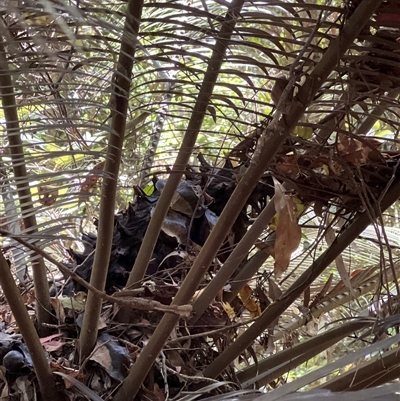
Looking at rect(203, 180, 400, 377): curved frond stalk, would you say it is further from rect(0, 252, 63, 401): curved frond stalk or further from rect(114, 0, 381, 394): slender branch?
rect(0, 252, 63, 401): curved frond stalk

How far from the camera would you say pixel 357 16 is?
0.50 metres

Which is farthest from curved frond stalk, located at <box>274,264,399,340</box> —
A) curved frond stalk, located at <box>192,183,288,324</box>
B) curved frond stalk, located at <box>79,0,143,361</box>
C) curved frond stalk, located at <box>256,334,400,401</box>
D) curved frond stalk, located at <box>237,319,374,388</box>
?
curved frond stalk, located at <box>256,334,400,401</box>

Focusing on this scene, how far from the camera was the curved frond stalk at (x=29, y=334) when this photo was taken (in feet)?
1.81

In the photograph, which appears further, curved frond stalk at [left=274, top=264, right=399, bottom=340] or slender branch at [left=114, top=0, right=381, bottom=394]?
curved frond stalk at [left=274, top=264, right=399, bottom=340]

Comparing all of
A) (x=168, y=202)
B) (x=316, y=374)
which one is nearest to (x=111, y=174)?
(x=168, y=202)

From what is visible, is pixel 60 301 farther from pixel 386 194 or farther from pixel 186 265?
pixel 386 194

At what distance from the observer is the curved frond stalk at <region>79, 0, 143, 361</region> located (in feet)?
1.73

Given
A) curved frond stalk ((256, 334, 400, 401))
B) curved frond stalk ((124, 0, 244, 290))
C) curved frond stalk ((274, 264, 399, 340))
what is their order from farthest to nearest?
curved frond stalk ((274, 264, 399, 340)) < curved frond stalk ((124, 0, 244, 290)) < curved frond stalk ((256, 334, 400, 401))

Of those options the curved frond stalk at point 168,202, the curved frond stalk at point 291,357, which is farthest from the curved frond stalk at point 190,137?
the curved frond stalk at point 291,357

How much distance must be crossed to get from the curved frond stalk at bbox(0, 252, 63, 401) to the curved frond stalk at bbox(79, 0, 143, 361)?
0.08 meters

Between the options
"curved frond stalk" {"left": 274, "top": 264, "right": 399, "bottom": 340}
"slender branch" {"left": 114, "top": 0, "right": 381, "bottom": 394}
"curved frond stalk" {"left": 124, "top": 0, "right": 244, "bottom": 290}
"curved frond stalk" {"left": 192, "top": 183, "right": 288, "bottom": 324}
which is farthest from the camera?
"curved frond stalk" {"left": 274, "top": 264, "right": 399, "bottom": 340}

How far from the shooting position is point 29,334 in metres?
0.60

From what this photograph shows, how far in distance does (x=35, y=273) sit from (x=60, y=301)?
3.0 inches

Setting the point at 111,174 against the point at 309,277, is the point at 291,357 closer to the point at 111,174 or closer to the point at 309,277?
the point at 309,277
